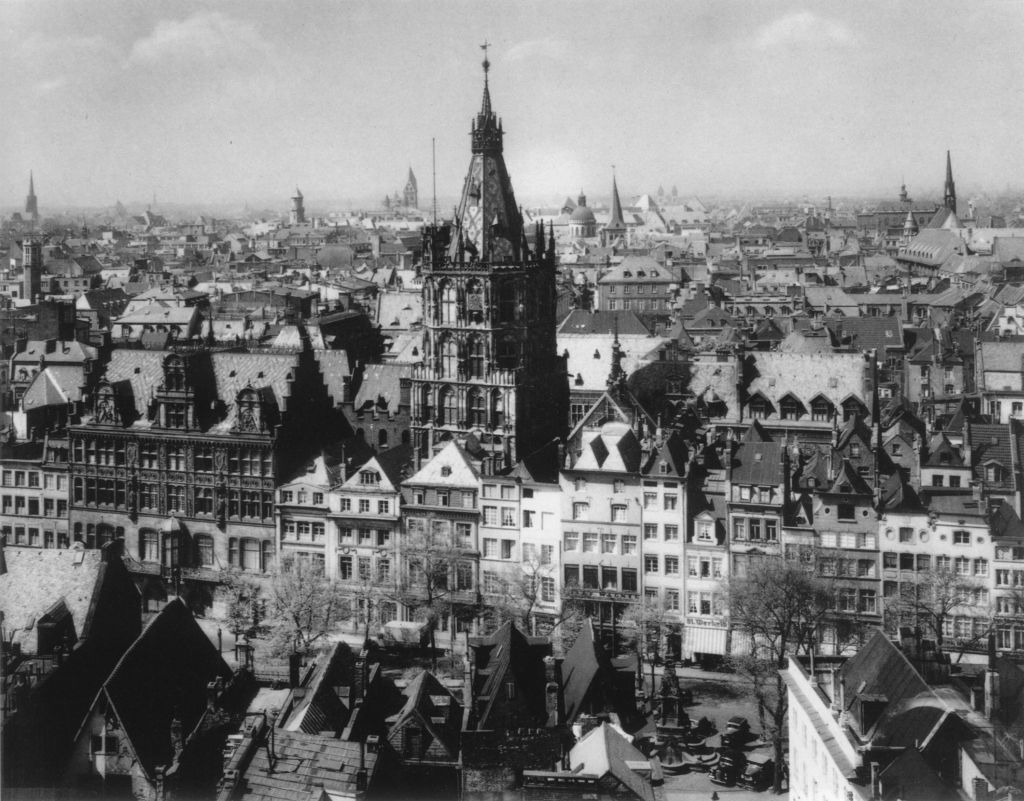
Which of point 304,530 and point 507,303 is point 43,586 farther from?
point 507,303

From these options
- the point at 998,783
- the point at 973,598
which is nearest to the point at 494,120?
the point at 973,598

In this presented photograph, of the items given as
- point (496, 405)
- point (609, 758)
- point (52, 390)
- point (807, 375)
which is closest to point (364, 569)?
point (496, 405)

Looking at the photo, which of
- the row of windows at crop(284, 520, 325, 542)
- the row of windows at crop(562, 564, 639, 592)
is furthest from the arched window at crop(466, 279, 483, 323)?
the row of windows at crop(562, 564, 639, 592)

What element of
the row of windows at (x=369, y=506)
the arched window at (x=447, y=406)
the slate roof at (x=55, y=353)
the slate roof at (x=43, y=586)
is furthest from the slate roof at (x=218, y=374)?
the slate roof at (x=43, y=586)

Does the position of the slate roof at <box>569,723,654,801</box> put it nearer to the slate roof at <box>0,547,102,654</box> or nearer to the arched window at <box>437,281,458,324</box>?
the slate roof at <box>0,547,102,654</box>

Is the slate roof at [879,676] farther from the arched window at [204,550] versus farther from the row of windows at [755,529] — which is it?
the arched window at [204,550]

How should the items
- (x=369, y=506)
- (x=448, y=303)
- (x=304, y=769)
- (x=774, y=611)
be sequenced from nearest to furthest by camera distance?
(x=304, y=769) < (x=774, y=611) < (x=369, y=506) < (x=448, y=303)

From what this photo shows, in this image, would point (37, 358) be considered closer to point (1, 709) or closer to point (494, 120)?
point (494, 120)
